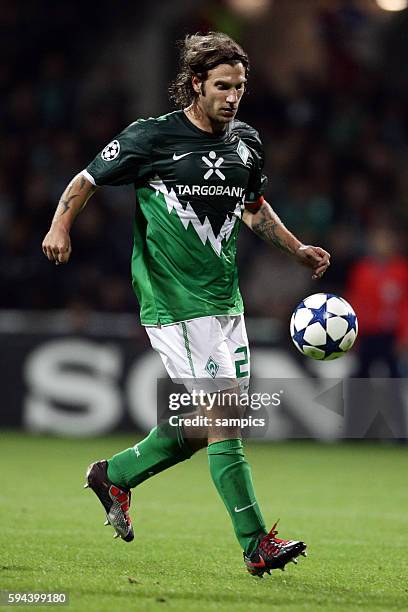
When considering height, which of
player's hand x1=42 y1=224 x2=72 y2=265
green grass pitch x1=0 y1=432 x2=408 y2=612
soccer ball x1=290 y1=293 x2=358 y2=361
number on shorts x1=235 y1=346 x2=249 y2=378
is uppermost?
player's hand x1=42 y1=224 x2=72 y2=265

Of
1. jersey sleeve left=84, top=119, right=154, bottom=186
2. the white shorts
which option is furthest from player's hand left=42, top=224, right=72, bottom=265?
the white shorts

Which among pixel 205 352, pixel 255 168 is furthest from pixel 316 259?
pixel 205 352

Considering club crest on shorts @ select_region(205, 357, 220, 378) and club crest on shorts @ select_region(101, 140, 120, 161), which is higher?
club crest on shorts @ select_region(101, 140, 120, 161)

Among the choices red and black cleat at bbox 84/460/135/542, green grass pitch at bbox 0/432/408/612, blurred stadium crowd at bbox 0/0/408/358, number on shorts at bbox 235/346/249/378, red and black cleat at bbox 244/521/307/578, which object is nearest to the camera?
green grass pitch at bbox 0/432/408/612

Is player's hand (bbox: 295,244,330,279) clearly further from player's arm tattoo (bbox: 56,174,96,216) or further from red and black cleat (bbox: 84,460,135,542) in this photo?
red and black cleat (bbox: 84,460,135,542)

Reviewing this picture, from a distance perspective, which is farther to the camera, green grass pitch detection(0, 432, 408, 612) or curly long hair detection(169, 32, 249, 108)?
curly long hair detection(169, 32, 249, 108)

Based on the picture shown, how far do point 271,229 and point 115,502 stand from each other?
148 centimetres

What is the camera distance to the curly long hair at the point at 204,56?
530cm

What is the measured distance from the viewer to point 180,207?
5.39m

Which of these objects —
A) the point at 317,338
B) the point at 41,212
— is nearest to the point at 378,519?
the point at 317,338

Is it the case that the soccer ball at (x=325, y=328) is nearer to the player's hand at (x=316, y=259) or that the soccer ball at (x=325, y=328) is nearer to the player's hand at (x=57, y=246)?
the player's hand at (x=316, y=259)

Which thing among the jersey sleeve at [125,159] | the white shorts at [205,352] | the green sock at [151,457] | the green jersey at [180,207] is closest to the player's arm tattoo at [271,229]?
the green jersey at [180,207]

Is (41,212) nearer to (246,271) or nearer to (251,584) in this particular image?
(246,271)

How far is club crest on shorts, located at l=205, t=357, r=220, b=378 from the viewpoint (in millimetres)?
5262
